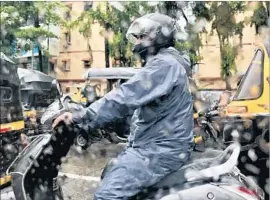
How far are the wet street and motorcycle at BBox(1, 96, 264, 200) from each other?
19.2 inches

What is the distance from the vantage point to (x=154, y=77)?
2387 mm

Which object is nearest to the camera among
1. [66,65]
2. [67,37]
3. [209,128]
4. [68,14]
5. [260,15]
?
[209,128]

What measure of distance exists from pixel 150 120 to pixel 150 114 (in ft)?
0.12

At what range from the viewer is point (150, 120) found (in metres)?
2.49

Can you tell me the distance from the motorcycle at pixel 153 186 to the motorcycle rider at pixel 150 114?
0.26 ft

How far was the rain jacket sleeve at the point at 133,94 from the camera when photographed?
231 cm

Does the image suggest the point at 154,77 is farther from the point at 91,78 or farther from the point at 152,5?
the point at 152,5

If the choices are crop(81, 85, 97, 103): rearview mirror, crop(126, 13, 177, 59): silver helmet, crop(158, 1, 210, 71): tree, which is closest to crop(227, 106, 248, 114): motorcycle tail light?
crop(126, 13, 177, 59): silver helmet

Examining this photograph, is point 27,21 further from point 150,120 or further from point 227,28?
point 150,120

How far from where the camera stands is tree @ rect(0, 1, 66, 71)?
1351 cm

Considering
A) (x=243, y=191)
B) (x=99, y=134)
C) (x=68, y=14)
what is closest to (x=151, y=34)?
(x=243, y=191)

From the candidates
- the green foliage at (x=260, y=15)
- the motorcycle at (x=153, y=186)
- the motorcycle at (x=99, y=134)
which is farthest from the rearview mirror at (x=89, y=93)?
the green foliage at (x=260, y=15)

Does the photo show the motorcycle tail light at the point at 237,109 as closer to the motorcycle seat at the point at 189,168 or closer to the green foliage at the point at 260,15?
the motorcycle seat at the point at 189,168

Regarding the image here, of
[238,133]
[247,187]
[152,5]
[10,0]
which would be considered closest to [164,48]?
[247,187]
